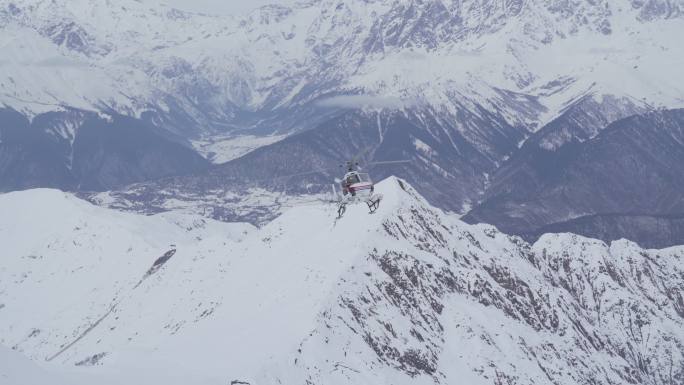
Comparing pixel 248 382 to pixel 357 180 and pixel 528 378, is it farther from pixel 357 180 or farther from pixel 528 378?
pixel 528 378

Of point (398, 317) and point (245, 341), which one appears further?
point (398, 317)

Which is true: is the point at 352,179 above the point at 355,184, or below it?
above

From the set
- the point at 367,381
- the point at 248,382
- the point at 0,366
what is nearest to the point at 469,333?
the point at 367,381

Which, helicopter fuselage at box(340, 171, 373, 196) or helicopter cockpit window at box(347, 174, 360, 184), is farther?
helicopter cockpit window at box(347, 174, 360, 184)

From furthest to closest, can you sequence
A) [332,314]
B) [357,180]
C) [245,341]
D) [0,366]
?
[332,314] < [245,341] < [357,180] < [0,366]

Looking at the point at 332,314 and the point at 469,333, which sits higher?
the point at 332,314

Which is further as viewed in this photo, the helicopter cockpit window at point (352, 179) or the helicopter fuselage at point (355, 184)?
the helicopter cockpit window at point (352, 179)

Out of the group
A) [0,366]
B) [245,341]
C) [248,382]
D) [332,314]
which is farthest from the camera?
[332,314]

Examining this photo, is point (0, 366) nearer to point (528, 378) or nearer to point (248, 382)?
point (248, 382)

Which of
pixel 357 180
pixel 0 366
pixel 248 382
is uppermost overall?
pixel 357 180

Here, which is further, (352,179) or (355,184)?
(352,179)
